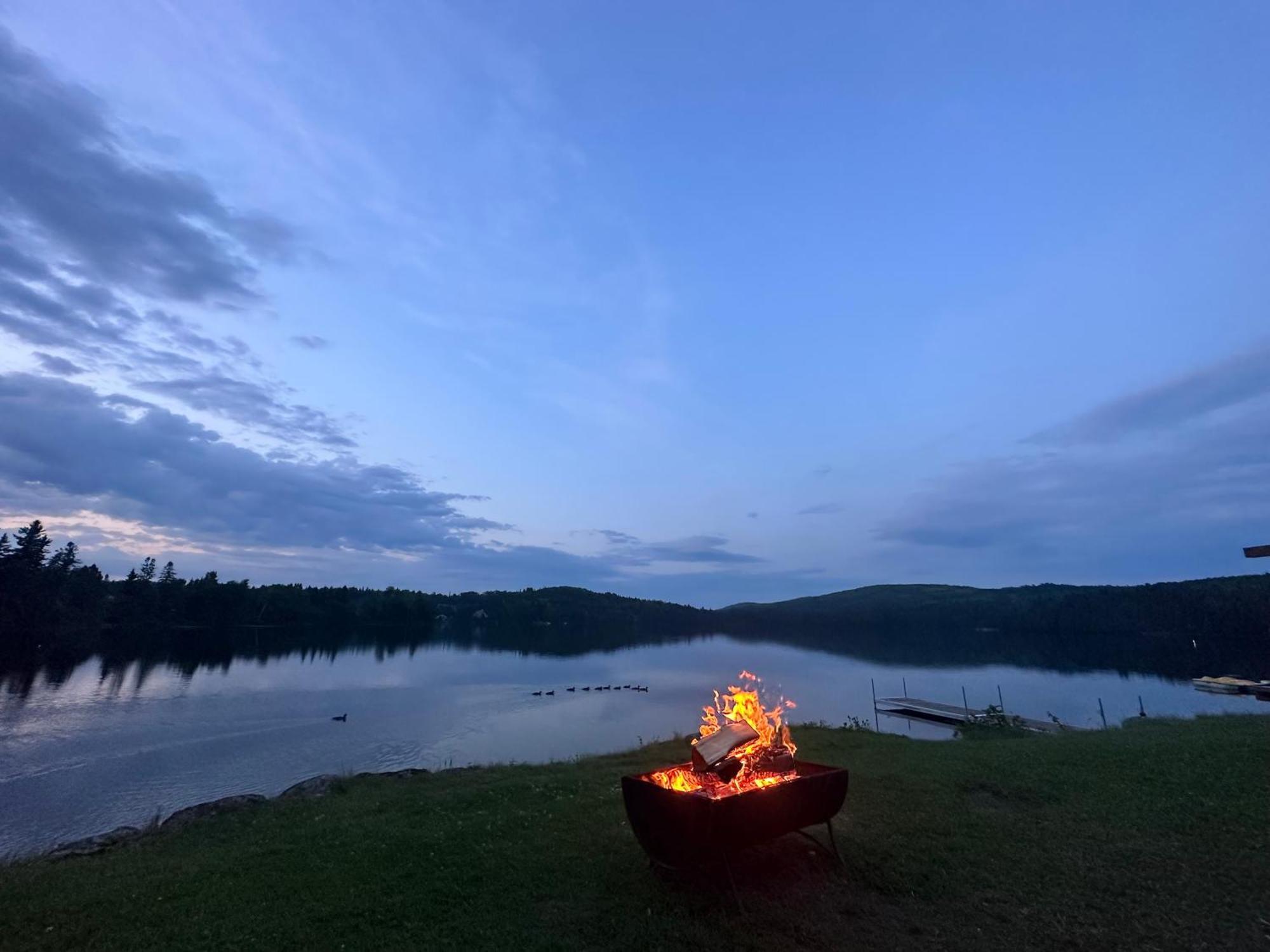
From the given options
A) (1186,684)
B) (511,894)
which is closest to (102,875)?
(511,894)

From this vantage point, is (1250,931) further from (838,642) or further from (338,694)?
(838,642)

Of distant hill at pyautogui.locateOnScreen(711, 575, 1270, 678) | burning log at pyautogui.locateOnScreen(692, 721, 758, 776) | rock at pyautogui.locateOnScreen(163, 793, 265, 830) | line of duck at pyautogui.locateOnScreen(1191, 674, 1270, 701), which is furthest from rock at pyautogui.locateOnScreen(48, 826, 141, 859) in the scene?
distant hill at pyautogui.locateOnScreen(711, 575, 1270, 678)

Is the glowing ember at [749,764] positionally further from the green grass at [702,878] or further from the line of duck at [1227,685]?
the line of duck at [1227,685]

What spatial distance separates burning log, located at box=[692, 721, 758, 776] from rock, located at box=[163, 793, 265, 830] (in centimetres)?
1143

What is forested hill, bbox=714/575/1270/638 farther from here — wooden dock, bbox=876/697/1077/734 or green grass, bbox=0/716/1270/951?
green grass, bbox=0/716/1270/951

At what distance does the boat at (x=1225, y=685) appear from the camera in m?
35.1

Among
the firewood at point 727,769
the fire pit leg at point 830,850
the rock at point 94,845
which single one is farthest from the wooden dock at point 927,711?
the rock at point 94,845

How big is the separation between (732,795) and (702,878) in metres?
1.48

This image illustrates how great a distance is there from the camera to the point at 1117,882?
299 inches

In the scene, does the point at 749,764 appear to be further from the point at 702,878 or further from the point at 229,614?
the point at 229,614

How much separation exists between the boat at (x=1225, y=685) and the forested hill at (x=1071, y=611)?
4395 centimetres

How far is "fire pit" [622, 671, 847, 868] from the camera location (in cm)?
695

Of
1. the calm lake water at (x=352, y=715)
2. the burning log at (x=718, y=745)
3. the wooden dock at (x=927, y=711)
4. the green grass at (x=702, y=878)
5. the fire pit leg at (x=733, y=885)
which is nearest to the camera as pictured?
the green grass at (x=702, y=878)

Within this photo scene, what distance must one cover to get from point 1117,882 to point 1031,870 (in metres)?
0.92
